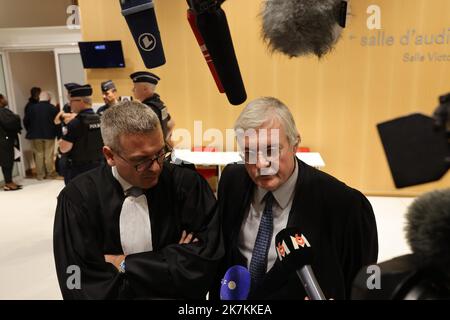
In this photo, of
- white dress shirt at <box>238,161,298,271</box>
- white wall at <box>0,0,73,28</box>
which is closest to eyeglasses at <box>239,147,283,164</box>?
white dress shirt at <box>238,161,298,271</box>

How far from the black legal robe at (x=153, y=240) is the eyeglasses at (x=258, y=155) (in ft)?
0.92

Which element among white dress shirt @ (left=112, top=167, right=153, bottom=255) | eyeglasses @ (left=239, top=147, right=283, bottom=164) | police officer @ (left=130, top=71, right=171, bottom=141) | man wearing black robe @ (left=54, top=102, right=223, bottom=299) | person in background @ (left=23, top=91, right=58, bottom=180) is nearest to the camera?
eyeglasses @ (left=239, top=147, right=283, bottom=164)

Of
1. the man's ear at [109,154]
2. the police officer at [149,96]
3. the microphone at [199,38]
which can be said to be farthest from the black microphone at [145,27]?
the police officer at [149,96]

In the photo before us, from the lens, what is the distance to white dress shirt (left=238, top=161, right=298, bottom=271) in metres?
1.12

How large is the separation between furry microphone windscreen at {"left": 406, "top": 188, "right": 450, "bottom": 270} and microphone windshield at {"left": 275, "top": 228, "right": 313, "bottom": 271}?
0.67 feet

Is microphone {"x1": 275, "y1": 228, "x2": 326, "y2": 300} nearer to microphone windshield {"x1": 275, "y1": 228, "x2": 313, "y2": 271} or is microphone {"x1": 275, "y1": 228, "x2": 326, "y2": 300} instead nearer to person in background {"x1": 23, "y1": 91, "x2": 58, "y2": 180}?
microphone windshield {"x1": 275, "y1": 228, "x2": 313, "y2": 271}

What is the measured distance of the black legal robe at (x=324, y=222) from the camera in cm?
105

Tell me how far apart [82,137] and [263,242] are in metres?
2.68

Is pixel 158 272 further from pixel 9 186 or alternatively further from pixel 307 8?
pixel 9 186

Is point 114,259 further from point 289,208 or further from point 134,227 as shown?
point 289,208

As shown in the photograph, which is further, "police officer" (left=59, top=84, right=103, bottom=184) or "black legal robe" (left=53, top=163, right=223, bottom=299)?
"police officer" (left=59, top=84, right=103, bottom=184)

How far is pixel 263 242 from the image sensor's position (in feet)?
3.62

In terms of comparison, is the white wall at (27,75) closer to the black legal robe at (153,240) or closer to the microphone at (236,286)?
the black legal robe at (153,240)

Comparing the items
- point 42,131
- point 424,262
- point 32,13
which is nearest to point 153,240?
point 424,262
